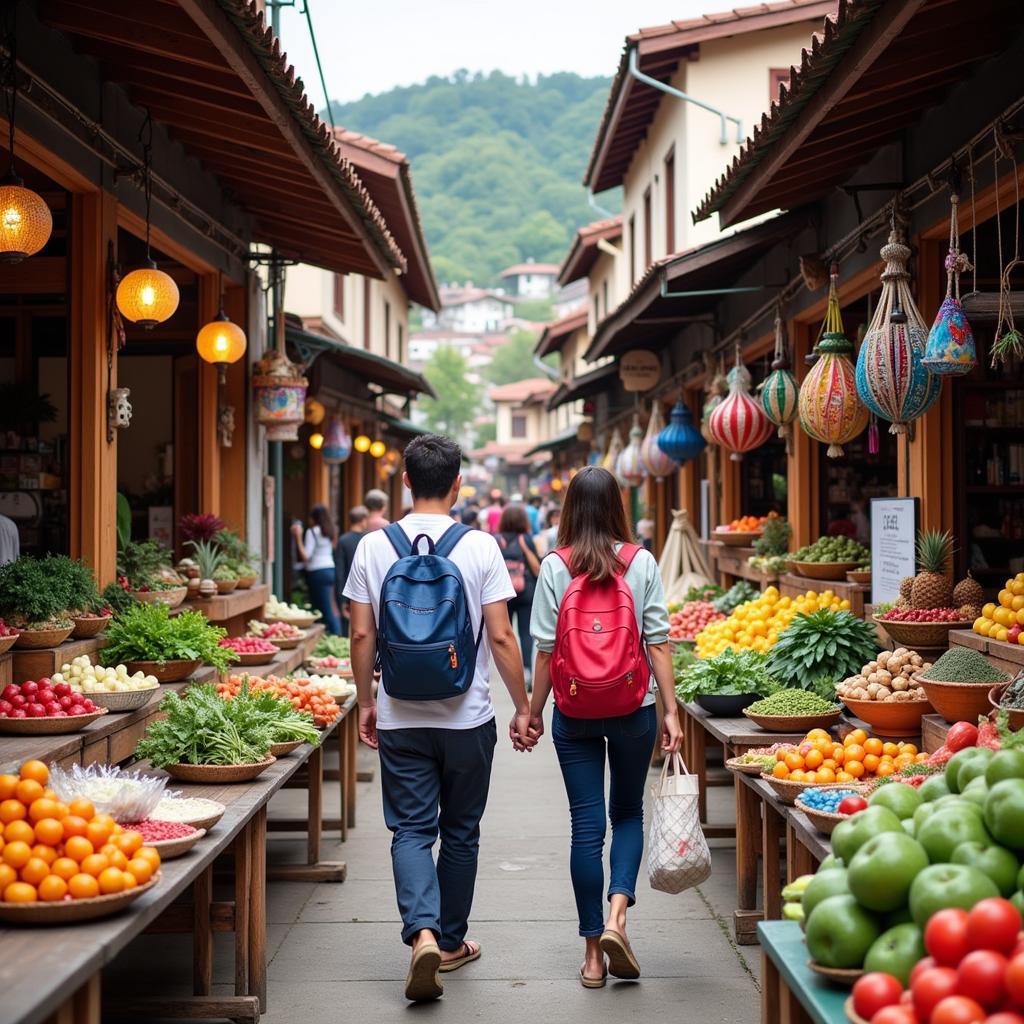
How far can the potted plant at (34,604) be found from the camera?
6.64 metres

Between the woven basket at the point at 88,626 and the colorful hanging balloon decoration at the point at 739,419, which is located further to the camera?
the colorful hanging balloon decoration at the point at 739,419

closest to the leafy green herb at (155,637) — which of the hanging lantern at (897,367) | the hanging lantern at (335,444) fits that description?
the hanging lantern at (897,367)

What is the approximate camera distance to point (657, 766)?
11.2 m

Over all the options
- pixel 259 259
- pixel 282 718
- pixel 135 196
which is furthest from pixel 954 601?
pixel 259 259

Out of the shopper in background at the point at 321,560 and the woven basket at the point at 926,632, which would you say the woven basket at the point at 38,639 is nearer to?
the woven basket at the point at 926,632

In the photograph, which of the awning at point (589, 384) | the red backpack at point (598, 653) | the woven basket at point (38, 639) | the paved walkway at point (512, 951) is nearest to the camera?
the paved walkway at point (512, 951)

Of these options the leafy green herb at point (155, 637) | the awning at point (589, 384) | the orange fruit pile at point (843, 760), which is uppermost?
the awning at point (589, 384)

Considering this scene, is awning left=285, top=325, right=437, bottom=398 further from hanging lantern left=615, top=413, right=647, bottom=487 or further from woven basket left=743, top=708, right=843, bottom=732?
woven basket left=743, top=708, right=843, bottom=732

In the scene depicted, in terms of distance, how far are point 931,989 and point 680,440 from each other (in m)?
12.0

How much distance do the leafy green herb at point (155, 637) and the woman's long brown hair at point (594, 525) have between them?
9.43 feet

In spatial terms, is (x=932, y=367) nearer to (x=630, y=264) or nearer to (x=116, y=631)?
(x=116, y=631)

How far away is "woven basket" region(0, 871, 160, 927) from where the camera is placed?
148 inches

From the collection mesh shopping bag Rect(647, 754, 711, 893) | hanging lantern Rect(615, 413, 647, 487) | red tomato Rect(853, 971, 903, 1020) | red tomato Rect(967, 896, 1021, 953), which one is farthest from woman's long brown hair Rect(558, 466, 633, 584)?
hanging lantern Rect(615, 413, 647, 487)

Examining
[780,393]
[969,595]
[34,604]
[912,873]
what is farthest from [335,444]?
[912,873]
